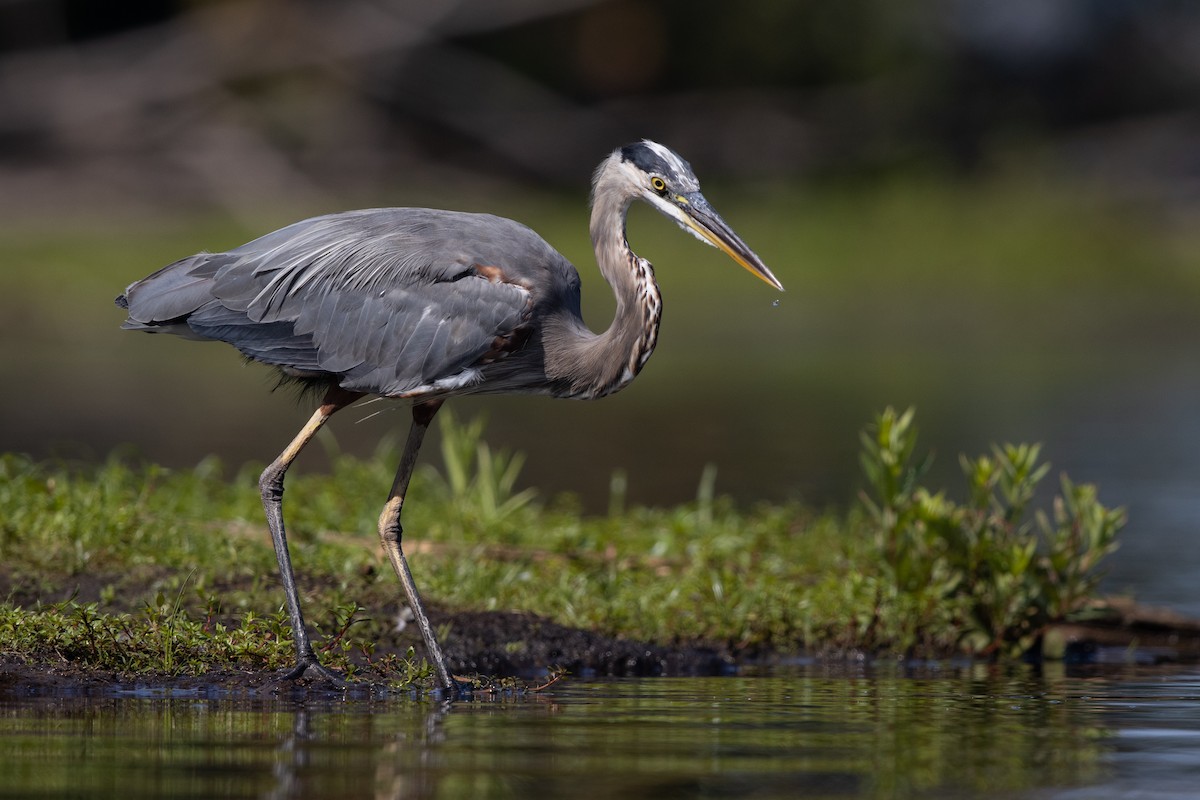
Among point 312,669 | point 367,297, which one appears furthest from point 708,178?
point 312,669

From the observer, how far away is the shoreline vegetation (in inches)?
271

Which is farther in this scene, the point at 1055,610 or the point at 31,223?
the point at 31,223

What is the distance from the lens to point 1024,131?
26.9 meters

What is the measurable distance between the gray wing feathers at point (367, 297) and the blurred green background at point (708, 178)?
7598mm

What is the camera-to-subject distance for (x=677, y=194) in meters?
7.04

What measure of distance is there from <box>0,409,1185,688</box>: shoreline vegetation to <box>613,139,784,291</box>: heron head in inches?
40.0

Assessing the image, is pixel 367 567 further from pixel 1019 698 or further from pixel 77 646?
pixel 1019 698

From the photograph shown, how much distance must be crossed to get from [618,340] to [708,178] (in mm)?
19639

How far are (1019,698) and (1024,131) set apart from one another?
71.4 feet


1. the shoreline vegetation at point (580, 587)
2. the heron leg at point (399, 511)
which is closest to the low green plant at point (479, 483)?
the shoreline vegetation at point (580, 587)

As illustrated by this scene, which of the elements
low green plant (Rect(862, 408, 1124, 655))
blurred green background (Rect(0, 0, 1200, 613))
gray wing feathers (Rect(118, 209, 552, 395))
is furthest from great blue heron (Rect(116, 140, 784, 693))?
blurred green background (Rect(0, 0, 1200, 613))

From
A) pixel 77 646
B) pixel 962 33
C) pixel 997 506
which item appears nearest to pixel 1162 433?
pixel 997 506

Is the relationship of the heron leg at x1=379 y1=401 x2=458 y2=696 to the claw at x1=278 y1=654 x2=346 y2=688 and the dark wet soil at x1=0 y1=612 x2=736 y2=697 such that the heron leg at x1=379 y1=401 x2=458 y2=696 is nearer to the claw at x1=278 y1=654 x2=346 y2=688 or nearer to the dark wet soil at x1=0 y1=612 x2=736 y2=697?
the dark wet soil at x1=0 y1=612 x2=736 y2=697

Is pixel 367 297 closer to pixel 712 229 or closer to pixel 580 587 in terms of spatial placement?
pixel 712 229
